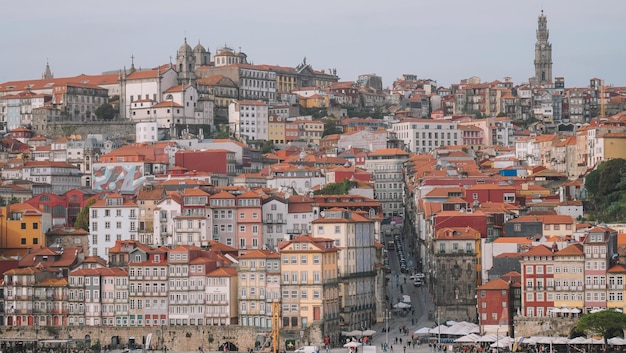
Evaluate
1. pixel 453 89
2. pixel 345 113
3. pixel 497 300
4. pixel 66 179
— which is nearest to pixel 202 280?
pixel 497 300

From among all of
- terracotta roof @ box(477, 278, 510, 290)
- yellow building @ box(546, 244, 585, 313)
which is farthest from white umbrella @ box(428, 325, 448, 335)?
yellow building @ box(546, 244, 585, 313)

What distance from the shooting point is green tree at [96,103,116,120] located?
154000 mm

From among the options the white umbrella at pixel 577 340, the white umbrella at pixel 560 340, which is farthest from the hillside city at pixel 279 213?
the white umbrella at pixel 577 340

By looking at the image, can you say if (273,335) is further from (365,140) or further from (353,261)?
(365,140)

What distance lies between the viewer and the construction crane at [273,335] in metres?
82.8

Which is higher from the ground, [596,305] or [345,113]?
[345,113]

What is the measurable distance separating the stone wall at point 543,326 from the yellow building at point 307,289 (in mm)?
9627

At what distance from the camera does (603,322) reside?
7850 cm

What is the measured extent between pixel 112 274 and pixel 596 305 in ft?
84.0

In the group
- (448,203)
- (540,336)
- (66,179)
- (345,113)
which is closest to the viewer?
(540,336)

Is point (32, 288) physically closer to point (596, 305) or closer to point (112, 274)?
point (112, 274)

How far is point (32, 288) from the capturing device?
9025 centimetres

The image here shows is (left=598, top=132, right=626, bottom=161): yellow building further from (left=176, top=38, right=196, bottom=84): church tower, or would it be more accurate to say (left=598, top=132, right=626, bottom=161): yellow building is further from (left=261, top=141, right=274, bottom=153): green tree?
(left=176, top=38, right=196, bottom=84): church tower

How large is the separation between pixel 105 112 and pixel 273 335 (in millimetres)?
74661
